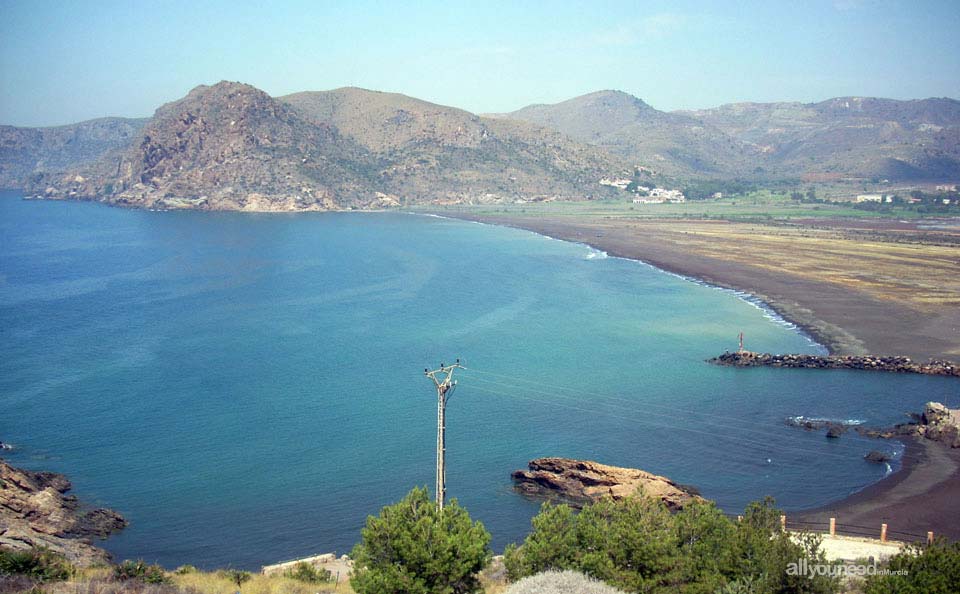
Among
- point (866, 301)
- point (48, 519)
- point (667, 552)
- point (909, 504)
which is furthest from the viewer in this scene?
point (866, 301)

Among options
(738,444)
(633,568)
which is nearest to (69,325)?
(738,444)

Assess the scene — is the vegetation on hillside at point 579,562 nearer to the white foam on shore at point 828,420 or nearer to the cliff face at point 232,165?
the white foam on shore at point 828,420

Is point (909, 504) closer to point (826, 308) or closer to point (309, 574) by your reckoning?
point (309, 574)

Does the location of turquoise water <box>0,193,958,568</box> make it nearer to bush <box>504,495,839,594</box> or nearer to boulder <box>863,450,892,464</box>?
boulder <box>863,450,892,464</box>

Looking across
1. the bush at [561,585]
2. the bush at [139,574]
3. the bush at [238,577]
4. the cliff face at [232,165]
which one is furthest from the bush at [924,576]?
the cliff face at [232,165]

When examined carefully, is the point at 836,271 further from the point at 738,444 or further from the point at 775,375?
the point at 738,444

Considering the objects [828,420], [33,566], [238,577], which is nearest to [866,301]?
[828,420]
